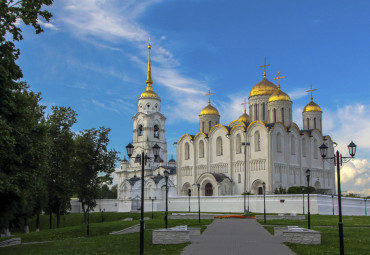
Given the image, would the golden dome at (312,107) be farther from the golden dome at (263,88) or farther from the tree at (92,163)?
the tree at (92,163)

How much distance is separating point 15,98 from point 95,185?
68.4 feet

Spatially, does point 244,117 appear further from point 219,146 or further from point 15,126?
point 15,126

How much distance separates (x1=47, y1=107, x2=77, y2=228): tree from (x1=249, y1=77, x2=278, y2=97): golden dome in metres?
34.7

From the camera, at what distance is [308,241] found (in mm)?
15305

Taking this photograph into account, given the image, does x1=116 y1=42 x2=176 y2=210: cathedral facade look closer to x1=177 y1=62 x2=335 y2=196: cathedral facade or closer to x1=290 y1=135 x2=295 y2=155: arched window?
x1=177 y1=62 x2=335 y2=196: cathedral facade

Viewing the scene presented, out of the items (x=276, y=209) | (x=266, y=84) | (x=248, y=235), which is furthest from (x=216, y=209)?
(x=248, y=235)

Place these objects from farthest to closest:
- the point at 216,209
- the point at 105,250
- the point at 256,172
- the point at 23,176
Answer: the point at 256,172
the point at 216,209
the point at 23,176
the point at 105,250

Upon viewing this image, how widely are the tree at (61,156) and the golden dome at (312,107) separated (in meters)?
41.6

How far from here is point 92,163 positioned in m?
35.5

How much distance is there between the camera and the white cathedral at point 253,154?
174 ft

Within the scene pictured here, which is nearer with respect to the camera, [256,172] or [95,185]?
[95,185]

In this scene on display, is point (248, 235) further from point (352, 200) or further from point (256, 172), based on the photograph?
point (256, 172)

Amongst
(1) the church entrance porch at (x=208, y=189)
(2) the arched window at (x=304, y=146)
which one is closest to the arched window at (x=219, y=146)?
(1) the church entrance porch at (x=208, y=189)

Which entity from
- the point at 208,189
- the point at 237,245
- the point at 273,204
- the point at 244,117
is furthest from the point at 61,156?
the point at 244,117
